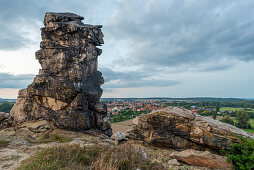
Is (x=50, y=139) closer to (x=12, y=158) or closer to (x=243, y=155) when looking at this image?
(x=12, y=158)

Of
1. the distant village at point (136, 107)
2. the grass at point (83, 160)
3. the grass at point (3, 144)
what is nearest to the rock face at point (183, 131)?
the grass at point (83, 160)

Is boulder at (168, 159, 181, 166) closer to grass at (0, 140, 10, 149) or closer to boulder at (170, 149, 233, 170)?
boulder at (170, 149, 233, 170)

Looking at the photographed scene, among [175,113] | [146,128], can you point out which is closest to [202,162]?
[175,113]

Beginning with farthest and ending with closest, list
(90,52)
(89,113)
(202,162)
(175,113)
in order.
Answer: (90,52)
(89,113)
(175,113)
(202,162)

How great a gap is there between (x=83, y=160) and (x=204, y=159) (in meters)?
7.38

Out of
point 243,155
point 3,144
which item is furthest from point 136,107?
point 243,155

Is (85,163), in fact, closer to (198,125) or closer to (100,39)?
(198,125)

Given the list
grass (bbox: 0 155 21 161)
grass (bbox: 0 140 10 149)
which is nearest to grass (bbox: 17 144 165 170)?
grass (bbox: 0 155 21 161)

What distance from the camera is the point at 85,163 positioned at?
667 cm

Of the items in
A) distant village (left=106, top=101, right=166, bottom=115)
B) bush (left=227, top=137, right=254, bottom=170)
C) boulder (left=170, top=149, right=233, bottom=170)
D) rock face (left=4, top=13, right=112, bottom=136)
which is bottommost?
distant village (left=106, top=101, right=166, bottom=115)

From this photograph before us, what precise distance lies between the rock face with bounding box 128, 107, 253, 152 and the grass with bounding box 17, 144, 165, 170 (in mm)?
5113

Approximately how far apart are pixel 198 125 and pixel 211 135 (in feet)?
3.46

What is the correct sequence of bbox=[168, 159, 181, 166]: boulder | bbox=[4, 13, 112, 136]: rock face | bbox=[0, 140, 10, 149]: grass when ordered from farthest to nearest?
bbox=[4, 13, 112, 136]: rock face → bbox=[0, 140, 10, 149]: grass → bbox=[168, 159, 181, 166]: boulder

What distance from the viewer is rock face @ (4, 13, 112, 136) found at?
50.6 feet
